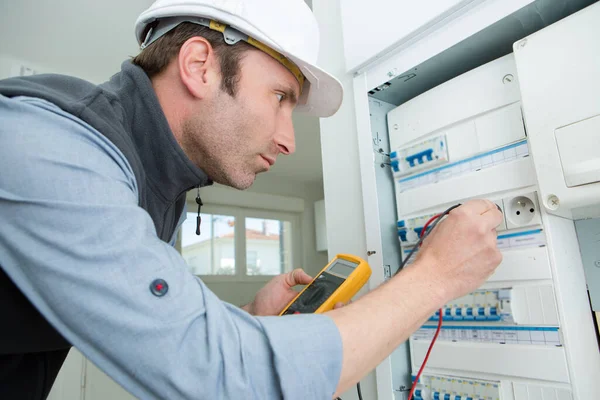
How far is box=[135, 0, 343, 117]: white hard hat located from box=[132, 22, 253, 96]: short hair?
0.01 m

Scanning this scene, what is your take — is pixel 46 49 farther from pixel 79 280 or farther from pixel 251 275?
pixel 251 275

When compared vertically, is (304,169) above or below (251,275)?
above

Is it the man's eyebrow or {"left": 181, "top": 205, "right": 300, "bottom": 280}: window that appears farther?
{"left": 181, "top": 205, "right": 300, "bottom": 280}: window

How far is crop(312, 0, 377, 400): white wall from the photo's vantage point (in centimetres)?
109

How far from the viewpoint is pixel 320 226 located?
5.25 m

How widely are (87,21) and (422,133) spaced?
1987 millimetres

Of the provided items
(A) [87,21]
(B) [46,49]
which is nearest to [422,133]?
(A) [87,21]

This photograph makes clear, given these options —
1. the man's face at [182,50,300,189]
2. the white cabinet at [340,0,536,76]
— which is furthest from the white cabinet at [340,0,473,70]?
the man's face at [182,50,300,189]

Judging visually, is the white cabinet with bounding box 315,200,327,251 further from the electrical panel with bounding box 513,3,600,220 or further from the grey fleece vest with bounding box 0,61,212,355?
the electrical panel with bounding box 513,3,600,220

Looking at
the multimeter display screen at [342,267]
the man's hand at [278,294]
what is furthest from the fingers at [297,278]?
the multimeter display screen at [342,267]

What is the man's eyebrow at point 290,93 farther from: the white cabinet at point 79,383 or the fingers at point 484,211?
the white cabinet at point 79,383

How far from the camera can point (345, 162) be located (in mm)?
1143

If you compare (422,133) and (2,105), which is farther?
(422,133)

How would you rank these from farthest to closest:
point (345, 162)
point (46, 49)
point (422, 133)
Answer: point (46, 49)
point (345, 162)
point (422, 133)
